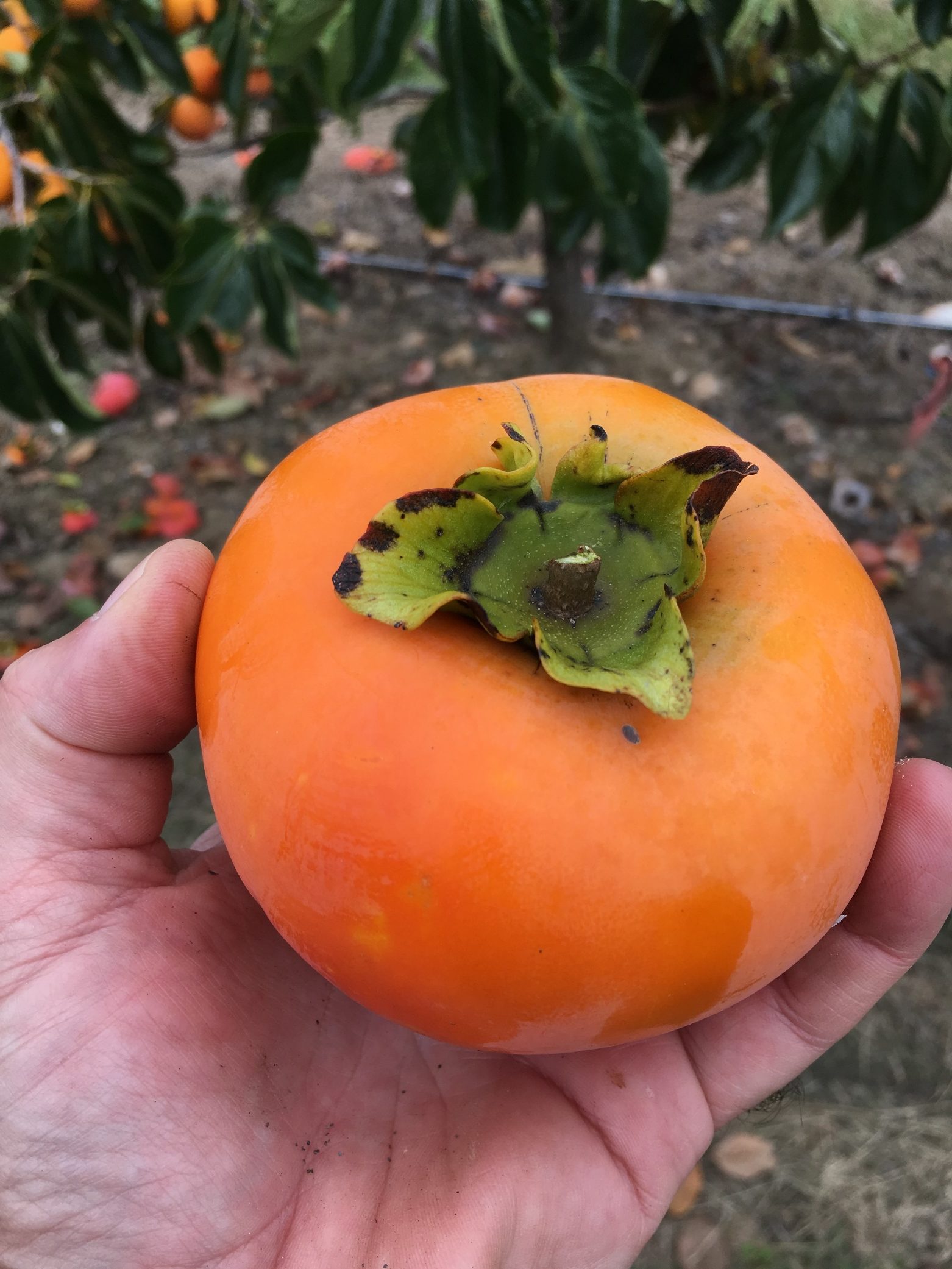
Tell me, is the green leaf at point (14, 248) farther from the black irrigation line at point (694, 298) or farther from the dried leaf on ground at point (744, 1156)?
the dried leaf on ground at point (744, 1156)

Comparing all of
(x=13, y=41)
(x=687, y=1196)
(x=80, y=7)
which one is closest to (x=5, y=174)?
(x=13, y=41)

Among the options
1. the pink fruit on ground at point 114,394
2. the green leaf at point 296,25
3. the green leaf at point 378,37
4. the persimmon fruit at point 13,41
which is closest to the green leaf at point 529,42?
the green leaf at point 378,37

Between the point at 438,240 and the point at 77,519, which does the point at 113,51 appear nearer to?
the point at 77,519

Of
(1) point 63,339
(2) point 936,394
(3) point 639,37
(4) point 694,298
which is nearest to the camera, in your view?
(2) point 936,394

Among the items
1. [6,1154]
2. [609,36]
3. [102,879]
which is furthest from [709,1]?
[6,1154]

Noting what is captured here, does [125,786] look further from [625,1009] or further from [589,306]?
[589,306]

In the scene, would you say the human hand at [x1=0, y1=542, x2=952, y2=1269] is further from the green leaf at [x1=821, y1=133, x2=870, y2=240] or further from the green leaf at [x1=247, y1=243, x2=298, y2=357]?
the green leaf at [x1=821, y1=133, x2=870, y2=240]

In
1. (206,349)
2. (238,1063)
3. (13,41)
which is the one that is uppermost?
(13,41)
